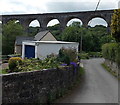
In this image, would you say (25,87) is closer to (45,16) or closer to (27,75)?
(27,75)

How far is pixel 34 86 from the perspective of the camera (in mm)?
6586

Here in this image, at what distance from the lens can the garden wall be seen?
5.52 metres

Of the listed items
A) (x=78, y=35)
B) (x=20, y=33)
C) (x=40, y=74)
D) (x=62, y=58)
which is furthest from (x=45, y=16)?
(x=40, y=74)

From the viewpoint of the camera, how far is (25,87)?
6.13 meters

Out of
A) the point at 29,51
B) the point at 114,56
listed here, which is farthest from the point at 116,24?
the point at 29,51

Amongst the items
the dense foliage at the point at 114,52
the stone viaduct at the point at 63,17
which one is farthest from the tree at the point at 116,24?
the stone viaduct at the point at 63,17

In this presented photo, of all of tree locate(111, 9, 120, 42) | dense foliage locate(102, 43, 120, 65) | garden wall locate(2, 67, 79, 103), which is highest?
tree locate(111, 9, 120, 42)

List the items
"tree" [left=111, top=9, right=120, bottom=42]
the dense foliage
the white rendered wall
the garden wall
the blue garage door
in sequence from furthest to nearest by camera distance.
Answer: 1. the blue garage door
2. the dense foliage
3. the white rendered wall
4. "tree" [left=111, top=9, right=120, bottom=42]
5. the garden wall

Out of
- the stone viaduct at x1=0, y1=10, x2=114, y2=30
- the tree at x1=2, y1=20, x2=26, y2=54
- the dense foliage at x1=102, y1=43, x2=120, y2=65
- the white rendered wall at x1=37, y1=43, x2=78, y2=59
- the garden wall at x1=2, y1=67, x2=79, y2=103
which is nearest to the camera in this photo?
the garden wall at x1=2, y1=67, x2=79, y2=103

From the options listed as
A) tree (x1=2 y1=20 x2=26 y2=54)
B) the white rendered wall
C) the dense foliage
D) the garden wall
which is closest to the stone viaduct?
tree (x1=2 y1=20 x2=26 y2=54)

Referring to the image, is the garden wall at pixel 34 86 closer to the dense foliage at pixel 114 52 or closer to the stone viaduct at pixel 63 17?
the dense foliage at pixel 114 52

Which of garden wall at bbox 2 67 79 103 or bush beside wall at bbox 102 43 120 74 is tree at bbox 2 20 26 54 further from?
garden wall at bbox 2 67 79 103

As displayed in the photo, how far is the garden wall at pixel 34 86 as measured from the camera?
5516mm

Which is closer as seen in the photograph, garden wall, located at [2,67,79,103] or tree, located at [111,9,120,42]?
garden wall, located at [2,67,79,103]
